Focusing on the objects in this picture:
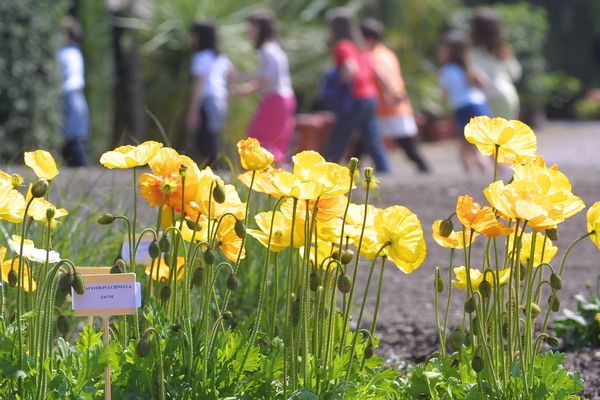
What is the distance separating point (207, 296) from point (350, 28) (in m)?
7.95

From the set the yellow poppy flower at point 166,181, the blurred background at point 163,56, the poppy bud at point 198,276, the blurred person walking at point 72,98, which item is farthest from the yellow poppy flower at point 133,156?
the blurred person walking at point 72,98

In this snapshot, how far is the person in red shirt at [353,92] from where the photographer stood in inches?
408

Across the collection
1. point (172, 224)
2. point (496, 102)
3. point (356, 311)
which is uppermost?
point (496, 102)

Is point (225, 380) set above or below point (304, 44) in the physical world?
below

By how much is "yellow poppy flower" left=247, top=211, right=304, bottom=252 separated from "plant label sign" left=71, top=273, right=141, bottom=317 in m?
0.30

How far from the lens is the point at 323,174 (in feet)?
8.56

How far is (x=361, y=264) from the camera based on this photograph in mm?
5539

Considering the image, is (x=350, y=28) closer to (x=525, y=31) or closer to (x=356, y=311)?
(x=356, y=311)

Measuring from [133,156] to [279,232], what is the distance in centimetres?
34

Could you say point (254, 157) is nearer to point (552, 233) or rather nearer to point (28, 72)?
point (552, 233)

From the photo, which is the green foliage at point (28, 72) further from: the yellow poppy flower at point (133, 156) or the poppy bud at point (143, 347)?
the poppy bud at point (143, 347)

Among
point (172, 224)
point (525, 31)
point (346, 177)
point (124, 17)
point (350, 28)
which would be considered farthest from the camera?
point (525, 31)

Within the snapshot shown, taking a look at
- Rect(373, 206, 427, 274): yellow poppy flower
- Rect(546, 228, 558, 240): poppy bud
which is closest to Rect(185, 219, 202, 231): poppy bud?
Rect(373, 206, 427, 274): yellow poppy flower

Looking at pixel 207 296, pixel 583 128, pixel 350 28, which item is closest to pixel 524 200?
pixel 207 296
